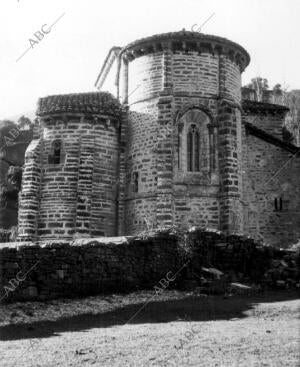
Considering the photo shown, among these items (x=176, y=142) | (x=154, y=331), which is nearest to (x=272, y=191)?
(x=176, y=142)

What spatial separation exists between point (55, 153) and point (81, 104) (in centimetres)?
226

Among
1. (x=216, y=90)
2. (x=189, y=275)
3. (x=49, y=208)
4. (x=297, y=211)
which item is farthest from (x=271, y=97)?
(x=189, y=275)

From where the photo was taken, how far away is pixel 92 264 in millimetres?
12094

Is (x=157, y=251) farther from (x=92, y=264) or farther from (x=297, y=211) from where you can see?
(x=297, y=211)

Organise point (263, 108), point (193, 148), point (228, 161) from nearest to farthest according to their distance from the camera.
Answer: point (228, 161), point (193, 148), point (263, 108)

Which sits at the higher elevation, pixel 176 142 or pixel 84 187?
pixel 176 142

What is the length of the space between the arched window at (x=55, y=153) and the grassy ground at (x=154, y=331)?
→ 951 cm

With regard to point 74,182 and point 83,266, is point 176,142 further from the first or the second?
point 83,266

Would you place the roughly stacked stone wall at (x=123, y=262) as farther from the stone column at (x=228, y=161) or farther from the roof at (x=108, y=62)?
the roof at (x=108, y=62)

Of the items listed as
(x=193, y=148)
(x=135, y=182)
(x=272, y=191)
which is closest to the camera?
(x=193, y=148)

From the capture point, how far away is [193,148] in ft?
64.4

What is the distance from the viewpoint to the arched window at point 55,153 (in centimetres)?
2008

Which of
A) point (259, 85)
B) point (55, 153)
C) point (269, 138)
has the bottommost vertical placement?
point (55, 153)

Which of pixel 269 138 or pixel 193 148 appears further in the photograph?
pixel 269 138
